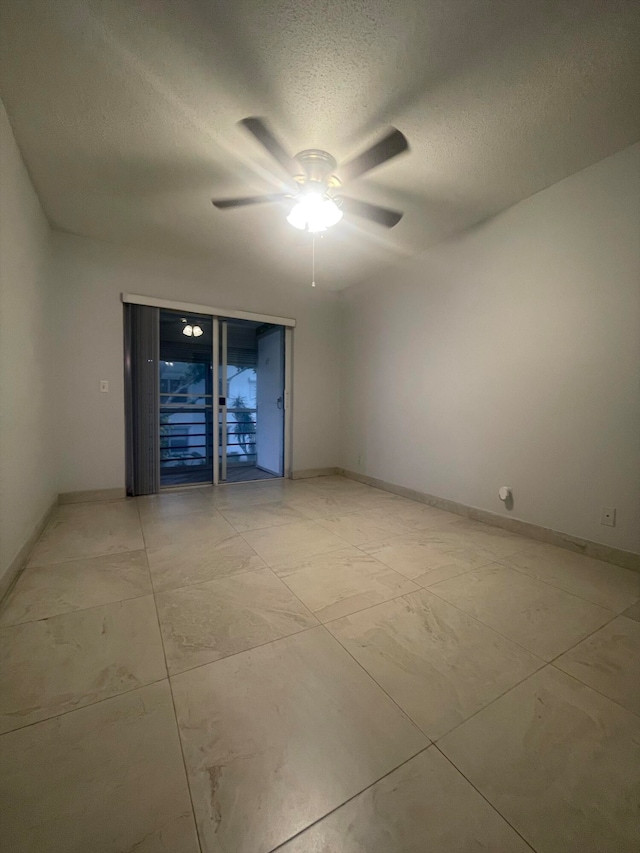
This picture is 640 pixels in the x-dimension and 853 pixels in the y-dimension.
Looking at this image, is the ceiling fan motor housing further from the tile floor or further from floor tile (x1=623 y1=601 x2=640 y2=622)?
floor tile (x1=623 y1=601 x2=640 y2=622)

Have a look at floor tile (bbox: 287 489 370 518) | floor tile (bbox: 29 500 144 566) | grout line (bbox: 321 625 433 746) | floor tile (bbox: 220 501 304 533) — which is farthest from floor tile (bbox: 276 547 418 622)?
floor tile (bbox: 29 500 144 566)

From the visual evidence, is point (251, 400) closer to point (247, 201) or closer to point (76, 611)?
point (247, 201)

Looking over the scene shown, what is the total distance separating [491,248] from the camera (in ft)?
A: 9.27

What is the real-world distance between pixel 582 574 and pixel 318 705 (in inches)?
72.3

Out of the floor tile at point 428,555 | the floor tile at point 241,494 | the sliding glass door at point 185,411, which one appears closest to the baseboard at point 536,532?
the floor tile at point 428,555

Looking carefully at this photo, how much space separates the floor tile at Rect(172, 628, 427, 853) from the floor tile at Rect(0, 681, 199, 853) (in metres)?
0.06

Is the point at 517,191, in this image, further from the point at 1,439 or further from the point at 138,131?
the point at 1,439

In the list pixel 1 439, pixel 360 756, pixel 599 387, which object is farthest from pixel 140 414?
pixel 599 387

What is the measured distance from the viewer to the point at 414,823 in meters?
0.78

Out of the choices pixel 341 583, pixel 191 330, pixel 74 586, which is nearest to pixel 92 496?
pixel 74 586

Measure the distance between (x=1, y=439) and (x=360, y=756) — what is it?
7.18ft

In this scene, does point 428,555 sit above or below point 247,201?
below

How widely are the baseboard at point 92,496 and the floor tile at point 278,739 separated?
2.86 metres

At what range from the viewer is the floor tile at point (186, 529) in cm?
246
